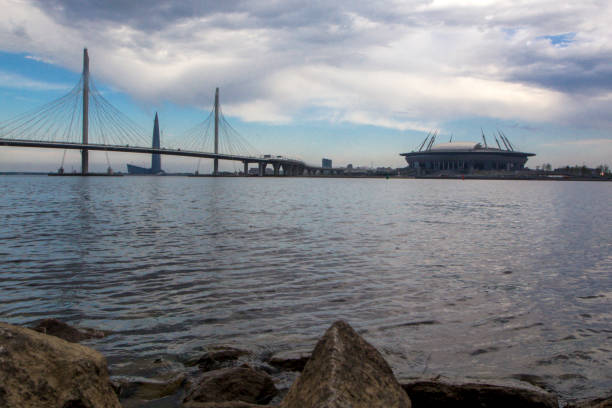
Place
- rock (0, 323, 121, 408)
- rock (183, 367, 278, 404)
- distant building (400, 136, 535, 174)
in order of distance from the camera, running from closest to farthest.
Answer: rock (0, 323, 121, 408), rock (183, 367, 278, 404), distant building (400, 136, 535, 174)

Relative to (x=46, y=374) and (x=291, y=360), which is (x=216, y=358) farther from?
(x=46, y=374)

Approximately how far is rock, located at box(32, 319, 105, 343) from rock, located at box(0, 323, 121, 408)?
2.46m

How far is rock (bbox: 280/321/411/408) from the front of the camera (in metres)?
2.51

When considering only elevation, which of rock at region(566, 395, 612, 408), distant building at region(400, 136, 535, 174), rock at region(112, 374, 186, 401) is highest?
distant building at region(400, 136, 535, 174)

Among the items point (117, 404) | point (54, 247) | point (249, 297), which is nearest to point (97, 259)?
point (54, 247)

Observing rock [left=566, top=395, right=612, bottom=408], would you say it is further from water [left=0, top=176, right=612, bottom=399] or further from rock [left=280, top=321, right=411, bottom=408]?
rock [left=280, top=321, right=411, bottom=408]

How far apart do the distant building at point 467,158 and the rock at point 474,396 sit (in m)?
186

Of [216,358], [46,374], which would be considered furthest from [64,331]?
[46,374]

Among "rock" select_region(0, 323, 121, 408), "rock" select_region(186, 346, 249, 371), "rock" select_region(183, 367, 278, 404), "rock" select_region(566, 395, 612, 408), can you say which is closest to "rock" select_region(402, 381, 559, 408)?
"rock" select_region(566, 395, 612, 408)

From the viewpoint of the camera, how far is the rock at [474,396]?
368 cm

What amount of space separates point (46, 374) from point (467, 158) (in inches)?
7558

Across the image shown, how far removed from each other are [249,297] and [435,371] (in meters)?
3.38

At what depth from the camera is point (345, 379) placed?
2615mm

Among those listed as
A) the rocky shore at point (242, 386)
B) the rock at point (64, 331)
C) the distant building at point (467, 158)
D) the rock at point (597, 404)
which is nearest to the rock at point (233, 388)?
the rocky shore at point (242, 386)
